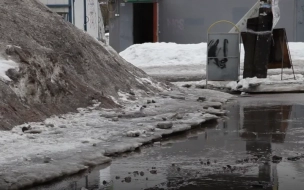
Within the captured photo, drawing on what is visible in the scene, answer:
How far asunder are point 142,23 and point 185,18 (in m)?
4.86

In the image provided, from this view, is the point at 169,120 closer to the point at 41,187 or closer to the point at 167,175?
the point at 167,175

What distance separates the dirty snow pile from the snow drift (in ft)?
33.3

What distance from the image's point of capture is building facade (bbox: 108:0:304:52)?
30625 millimetres

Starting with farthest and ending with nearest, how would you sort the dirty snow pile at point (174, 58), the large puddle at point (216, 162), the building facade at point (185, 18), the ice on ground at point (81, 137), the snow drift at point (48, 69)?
the building facade at point (185, 18), the dirty snow pile at point (174, 58), the snow drift at point (48, 69), the ice on ground at point (81, 137), the large puddle at point (216, 162)

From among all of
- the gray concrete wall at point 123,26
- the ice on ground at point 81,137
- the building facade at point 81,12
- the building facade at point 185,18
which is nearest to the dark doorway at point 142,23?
the building facade at point 185,18

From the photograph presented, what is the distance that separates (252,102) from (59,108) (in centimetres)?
506

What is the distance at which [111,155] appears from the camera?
7727mm

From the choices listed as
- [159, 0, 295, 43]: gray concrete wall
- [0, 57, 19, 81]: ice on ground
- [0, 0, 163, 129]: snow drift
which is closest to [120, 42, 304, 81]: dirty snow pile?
[159, 0, 295, 43]: gray concrete wall

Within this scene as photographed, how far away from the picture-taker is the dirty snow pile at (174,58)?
81.4ft

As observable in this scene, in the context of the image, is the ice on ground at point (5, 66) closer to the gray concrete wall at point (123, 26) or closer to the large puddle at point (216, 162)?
the large puddle at point (216, 162)

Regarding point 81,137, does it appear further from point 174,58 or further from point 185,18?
point 185,18

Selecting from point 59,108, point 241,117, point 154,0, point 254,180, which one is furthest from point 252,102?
point 154,0

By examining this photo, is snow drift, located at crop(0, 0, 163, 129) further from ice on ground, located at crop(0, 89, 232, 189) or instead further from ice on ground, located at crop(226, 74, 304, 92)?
ice on ground, located at crop(226, 74, 304, 92)

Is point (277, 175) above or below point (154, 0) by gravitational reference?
below
